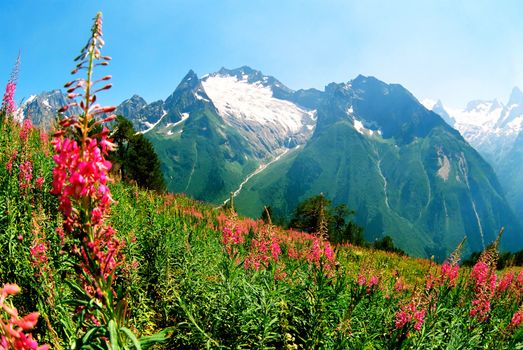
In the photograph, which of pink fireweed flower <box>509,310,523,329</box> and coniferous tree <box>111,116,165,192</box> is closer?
pink fireweed flower <box>509,310,523,329</box>

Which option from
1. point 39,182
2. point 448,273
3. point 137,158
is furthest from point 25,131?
point 137,158

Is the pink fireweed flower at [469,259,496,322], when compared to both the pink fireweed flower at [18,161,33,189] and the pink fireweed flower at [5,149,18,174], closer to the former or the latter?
the pink fireweed flower at [18,161,33,189]

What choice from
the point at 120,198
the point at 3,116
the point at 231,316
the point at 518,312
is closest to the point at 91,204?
the point at 231,316

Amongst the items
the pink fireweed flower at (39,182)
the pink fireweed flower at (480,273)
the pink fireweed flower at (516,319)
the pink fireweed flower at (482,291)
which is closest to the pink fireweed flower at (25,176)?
the pink fireweed flower at (39,182)

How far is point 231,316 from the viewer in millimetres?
4758

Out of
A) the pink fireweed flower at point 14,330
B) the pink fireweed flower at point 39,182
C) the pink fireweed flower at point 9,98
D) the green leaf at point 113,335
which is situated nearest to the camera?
the pink fireweed flower at point 14,330

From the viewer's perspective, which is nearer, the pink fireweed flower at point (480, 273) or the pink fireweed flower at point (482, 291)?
the pink fireweed flower at point (482, 291)

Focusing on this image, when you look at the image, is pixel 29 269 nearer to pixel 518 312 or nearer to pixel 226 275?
pixel 226 275

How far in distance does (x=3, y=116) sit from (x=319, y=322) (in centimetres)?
1313

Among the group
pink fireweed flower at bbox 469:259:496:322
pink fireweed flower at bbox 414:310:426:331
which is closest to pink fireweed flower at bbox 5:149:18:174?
pink fireweed flower at bbox 414:310:426:331

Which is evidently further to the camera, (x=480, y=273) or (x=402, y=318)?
(x=480, y=273)

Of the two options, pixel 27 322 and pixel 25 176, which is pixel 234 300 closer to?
pixel 27 322

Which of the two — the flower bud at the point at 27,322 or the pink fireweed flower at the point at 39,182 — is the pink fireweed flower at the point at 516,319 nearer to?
the flower bud at the point at 27,322

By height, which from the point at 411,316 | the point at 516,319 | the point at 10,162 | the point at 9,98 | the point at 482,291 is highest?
the point at 9,98
